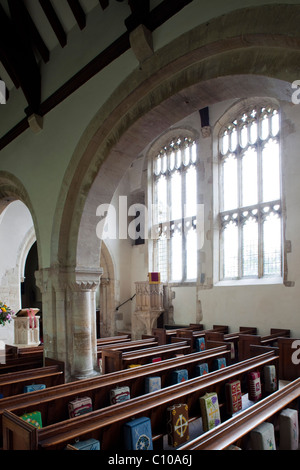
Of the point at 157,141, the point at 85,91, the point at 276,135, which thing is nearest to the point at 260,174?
the point at 276,135

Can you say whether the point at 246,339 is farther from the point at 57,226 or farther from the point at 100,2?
the point at 100,2

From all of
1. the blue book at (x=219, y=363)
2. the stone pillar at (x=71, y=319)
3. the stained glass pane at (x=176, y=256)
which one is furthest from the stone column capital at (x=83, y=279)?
the stained glass pane at (x=176, y=256)

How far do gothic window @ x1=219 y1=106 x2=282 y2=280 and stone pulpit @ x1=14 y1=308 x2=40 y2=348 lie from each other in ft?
14.8

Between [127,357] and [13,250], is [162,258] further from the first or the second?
[127,357]

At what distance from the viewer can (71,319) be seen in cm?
521

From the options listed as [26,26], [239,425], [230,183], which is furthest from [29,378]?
[230,183]

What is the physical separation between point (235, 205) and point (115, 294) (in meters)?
4.62

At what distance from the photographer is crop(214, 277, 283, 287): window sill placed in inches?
294

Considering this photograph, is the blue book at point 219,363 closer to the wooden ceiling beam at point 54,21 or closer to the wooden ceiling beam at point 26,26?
the wooden ceiling beam at point 54,21

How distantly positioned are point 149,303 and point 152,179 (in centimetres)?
372

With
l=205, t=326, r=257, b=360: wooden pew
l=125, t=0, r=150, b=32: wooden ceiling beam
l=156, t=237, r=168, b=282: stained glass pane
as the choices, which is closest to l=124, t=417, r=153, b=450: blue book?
l=205, t=326, r=257, b=360: wooden pew

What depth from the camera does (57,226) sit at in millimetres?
5395

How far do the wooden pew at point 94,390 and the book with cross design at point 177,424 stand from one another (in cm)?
87

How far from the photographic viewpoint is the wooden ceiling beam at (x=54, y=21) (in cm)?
513
